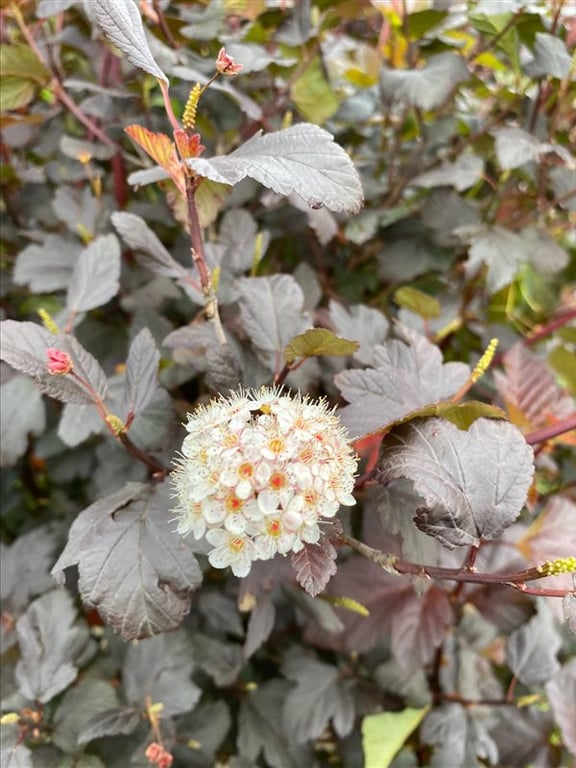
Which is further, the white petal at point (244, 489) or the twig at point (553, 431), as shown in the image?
the twig at point (553, 431)

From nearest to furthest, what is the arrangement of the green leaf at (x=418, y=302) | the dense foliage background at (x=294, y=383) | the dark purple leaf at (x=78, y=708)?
the dense foliage background at (x=294, y=383)
the dark purple leaf at (x=78, y=708)
the green leaf at (x=418, y=302)

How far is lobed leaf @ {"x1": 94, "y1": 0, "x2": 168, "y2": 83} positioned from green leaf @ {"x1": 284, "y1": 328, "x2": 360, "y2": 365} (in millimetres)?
228

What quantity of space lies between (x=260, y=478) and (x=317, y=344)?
154 mm

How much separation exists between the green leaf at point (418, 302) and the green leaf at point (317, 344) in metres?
0.24

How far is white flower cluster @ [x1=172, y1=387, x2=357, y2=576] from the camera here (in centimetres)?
46

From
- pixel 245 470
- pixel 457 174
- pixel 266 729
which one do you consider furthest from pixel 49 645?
pixel 457 174

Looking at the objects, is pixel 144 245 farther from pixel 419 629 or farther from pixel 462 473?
pixel 419 629

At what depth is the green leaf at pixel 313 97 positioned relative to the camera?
2.89 ft

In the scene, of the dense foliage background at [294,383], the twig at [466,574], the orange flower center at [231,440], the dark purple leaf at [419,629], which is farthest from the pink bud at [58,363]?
the dark purple leaf at [419,629]

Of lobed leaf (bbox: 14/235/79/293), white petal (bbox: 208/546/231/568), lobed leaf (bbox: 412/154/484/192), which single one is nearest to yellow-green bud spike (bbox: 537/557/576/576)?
white petal (bbox: 208/546/231/568)

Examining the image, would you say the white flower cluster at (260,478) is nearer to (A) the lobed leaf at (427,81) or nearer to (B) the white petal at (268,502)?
(B) the white petal at (268,502)

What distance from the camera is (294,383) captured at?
2.40 ft

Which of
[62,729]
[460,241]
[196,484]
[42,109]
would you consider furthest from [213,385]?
[42,109]

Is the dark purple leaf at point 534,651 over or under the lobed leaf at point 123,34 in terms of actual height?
under
